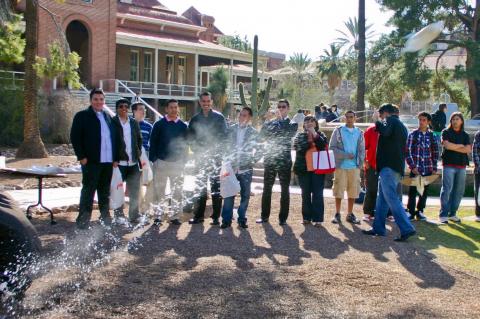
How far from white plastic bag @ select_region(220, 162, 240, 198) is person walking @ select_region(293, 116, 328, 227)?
3.51ft

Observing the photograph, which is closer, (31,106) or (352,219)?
(352,219)

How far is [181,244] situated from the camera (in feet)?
26.8

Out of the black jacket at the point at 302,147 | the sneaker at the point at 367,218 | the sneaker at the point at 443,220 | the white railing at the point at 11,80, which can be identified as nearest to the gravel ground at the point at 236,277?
the black jacket at the point at 302,147

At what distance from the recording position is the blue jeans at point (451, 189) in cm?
1080

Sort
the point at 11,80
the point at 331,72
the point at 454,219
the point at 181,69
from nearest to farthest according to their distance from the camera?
the point at 454,219, the point at 11,80, the point at 181,69, the point at 331,72

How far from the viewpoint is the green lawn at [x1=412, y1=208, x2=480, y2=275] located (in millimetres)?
7758

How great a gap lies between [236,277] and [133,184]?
142 inches

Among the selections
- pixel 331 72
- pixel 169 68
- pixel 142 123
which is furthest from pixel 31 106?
pixel 331 72

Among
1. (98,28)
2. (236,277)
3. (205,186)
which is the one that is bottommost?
(236,277)

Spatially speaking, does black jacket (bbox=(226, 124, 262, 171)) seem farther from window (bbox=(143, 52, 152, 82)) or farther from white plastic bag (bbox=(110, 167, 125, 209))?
window (bbox=(143, 52, 152, 82))

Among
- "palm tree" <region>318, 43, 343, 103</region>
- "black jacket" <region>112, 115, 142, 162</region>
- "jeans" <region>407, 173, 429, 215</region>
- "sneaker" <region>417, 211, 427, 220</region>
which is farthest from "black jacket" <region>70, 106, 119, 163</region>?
"palm tree" <region>318, 43, 343, 103</region>

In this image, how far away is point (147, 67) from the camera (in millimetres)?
35500

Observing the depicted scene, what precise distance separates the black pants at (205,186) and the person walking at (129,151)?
93 centimetres

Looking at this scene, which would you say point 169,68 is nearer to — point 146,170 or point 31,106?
point 31,106
